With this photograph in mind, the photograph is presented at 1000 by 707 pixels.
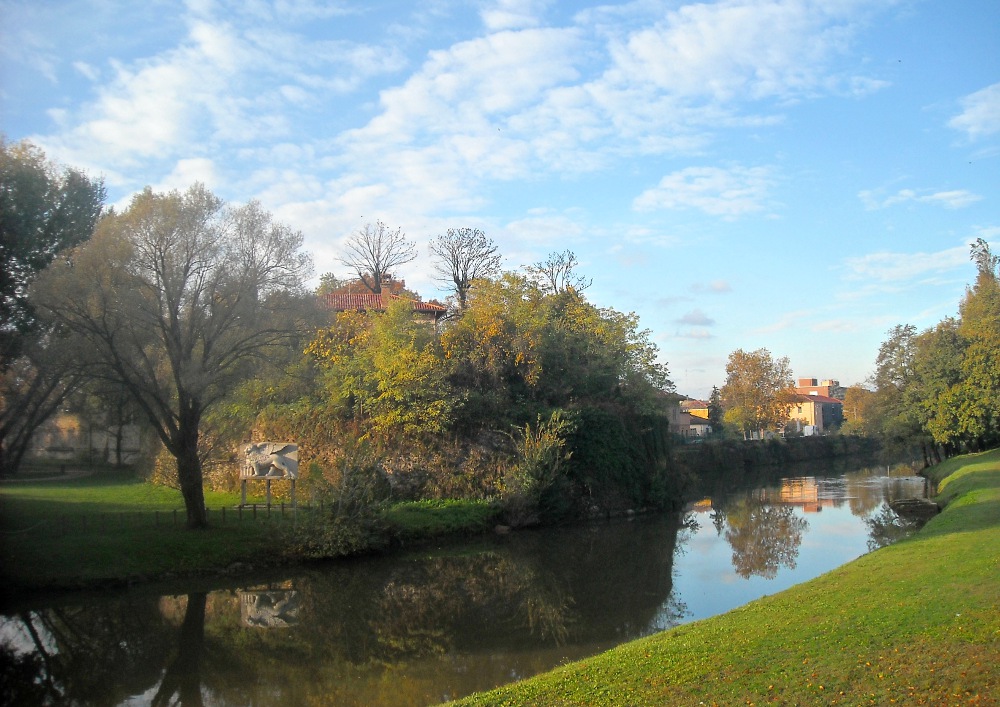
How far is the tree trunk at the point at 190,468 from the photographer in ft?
68.4

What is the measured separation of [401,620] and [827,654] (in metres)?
9.38

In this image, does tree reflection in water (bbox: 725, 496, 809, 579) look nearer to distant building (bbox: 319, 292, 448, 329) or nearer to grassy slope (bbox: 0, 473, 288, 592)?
grassy slope (bbox: 0, 473, 288, 592)

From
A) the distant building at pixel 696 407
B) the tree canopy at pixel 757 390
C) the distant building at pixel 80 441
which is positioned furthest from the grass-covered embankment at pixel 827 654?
the distant building at pixel 696 407

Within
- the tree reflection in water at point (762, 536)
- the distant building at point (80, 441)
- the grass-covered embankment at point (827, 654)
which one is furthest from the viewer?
the tree reflection in water at point (762, 536)

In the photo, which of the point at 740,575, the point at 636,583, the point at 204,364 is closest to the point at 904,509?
the point at 740,575

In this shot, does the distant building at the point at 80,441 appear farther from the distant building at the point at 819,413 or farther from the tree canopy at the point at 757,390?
the distant building at the point at 819,413

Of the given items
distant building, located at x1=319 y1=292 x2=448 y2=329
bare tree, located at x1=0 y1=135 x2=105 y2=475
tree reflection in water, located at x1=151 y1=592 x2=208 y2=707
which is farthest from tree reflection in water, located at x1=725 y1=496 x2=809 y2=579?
distant building, located at x1=319 y1=292 x2=448 y2=329

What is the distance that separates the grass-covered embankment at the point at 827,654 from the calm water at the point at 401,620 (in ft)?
8.79

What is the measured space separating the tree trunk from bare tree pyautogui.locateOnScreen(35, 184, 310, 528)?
3 cm

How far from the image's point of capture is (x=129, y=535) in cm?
1970

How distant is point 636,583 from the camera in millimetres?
19422

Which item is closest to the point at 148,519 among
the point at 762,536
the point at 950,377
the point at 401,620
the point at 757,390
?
the point at 401,620

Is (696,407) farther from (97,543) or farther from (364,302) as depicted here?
(97,543)

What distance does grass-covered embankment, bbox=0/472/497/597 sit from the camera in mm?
17453
